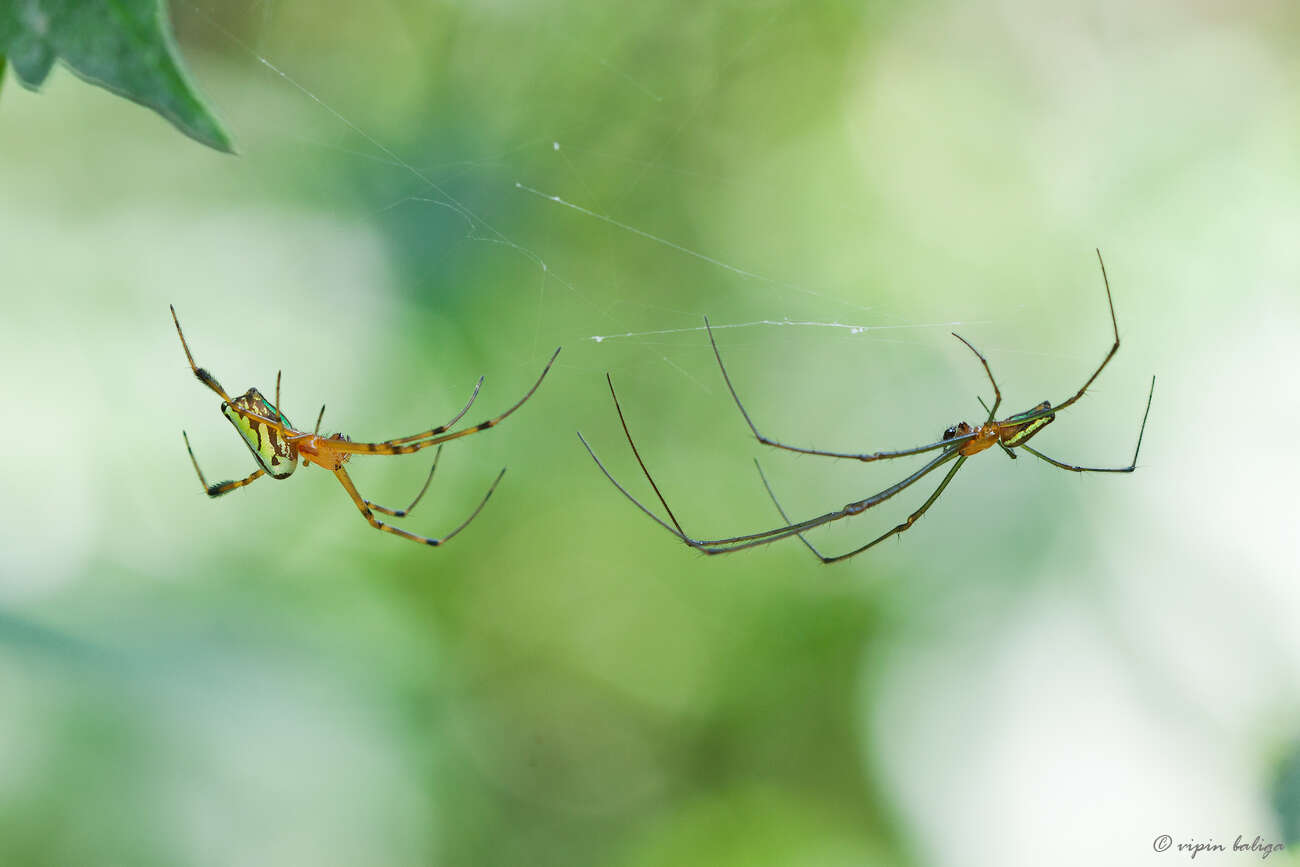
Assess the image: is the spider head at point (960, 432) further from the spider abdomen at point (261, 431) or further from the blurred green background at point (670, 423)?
the spider abdomen at point (261, 431)

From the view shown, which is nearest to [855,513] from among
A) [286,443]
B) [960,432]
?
[960,432]

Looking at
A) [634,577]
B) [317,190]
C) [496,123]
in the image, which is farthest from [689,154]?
[634,577]

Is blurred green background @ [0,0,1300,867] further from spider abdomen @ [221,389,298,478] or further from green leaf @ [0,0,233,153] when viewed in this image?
green leaf @ [0,0,233,153]

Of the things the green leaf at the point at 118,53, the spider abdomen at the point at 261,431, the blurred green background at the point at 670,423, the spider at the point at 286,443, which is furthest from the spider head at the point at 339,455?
the green leaf at the point at 118,53

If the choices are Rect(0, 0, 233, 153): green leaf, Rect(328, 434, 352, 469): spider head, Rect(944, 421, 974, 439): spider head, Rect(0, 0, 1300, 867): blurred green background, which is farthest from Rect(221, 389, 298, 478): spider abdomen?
Rect(944, 421, 974, 439): spider head

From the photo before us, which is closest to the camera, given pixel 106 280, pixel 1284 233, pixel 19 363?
pixel 19 363

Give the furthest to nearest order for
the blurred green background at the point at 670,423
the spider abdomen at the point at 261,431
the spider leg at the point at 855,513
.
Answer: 1. the blurred green background at the point at 670,423
2. the spider leg at the point at 855,513
3. the spider abdomen at the point at 261,431

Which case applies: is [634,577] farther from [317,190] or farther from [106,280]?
[106,280]
